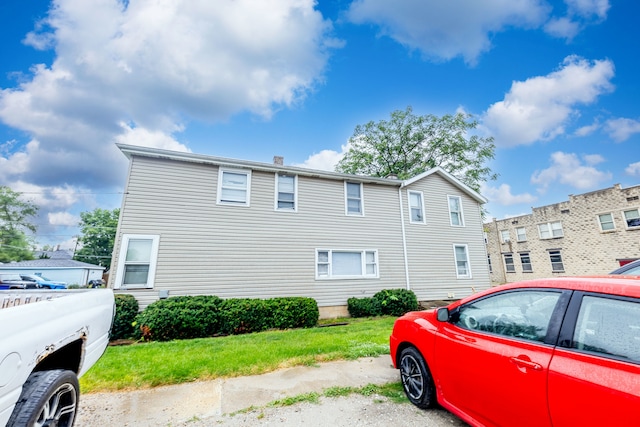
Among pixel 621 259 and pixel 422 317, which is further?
pixel 621 259

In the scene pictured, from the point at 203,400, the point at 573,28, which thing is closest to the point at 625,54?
the point at 573,28

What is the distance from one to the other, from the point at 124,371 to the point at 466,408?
16.7 ft

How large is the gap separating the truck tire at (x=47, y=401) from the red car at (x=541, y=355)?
344 centimetres

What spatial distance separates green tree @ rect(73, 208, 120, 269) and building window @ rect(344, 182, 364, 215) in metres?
52.3

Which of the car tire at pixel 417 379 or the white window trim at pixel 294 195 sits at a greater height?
the white window trim at pixel 294 195

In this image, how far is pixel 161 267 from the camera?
8.51 m

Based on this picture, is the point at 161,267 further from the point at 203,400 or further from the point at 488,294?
the point at 488,294

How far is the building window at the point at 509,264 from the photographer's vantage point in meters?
26.1

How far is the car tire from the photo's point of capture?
9.46 ft

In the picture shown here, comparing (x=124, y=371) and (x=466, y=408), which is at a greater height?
(x=466, y=408)

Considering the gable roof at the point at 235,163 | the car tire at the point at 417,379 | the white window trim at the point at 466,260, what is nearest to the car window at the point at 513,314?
the car tire at the point at 417,379

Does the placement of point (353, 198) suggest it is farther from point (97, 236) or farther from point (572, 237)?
point (97, 236)

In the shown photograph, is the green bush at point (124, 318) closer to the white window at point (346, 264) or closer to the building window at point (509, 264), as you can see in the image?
the white window at point (346, 264)

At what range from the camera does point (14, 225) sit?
130 feet
